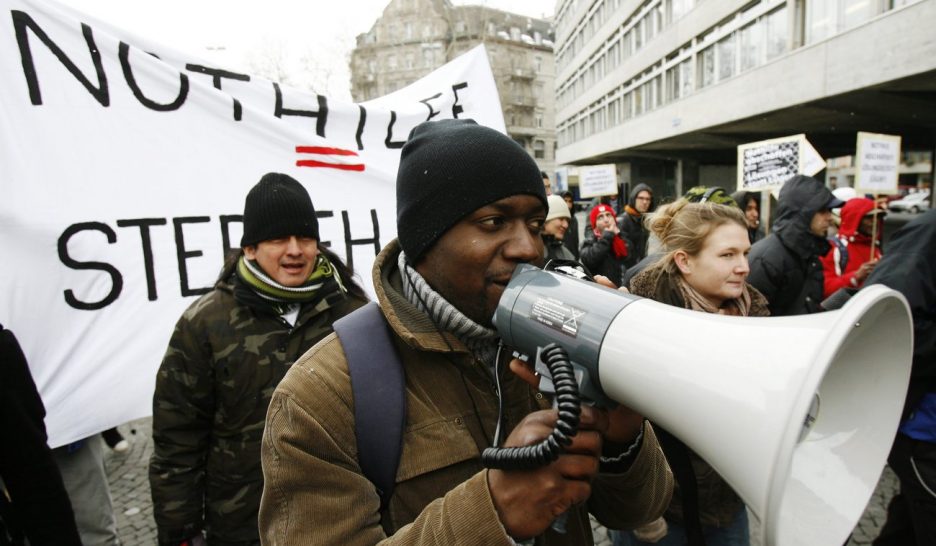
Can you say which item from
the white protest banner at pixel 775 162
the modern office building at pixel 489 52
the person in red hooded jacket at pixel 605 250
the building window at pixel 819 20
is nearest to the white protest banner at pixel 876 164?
the white protest banner at pixel 775 162

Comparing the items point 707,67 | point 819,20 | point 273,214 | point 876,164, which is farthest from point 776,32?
point 273,214

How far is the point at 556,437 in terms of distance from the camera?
0.79 m

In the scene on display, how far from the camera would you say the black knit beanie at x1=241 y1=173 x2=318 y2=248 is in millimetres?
2164

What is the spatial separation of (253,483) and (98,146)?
1678mm

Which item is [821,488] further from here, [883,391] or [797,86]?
[797,86]

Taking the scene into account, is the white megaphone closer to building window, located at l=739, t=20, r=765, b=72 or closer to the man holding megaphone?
the man holding megaphone

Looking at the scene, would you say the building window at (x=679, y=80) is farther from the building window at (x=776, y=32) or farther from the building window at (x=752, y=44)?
the building window at (x=776, y=32)

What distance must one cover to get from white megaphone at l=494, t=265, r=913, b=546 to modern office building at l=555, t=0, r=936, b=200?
14.1 meters

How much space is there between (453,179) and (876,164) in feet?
Result: 27.1

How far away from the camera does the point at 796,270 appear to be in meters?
3.37

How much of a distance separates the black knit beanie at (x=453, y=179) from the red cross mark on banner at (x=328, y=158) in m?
2.00

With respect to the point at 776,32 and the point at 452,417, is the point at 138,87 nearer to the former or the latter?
the point at 452,417

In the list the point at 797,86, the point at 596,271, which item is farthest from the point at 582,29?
the point at 596,271

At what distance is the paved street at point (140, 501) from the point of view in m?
3.08
